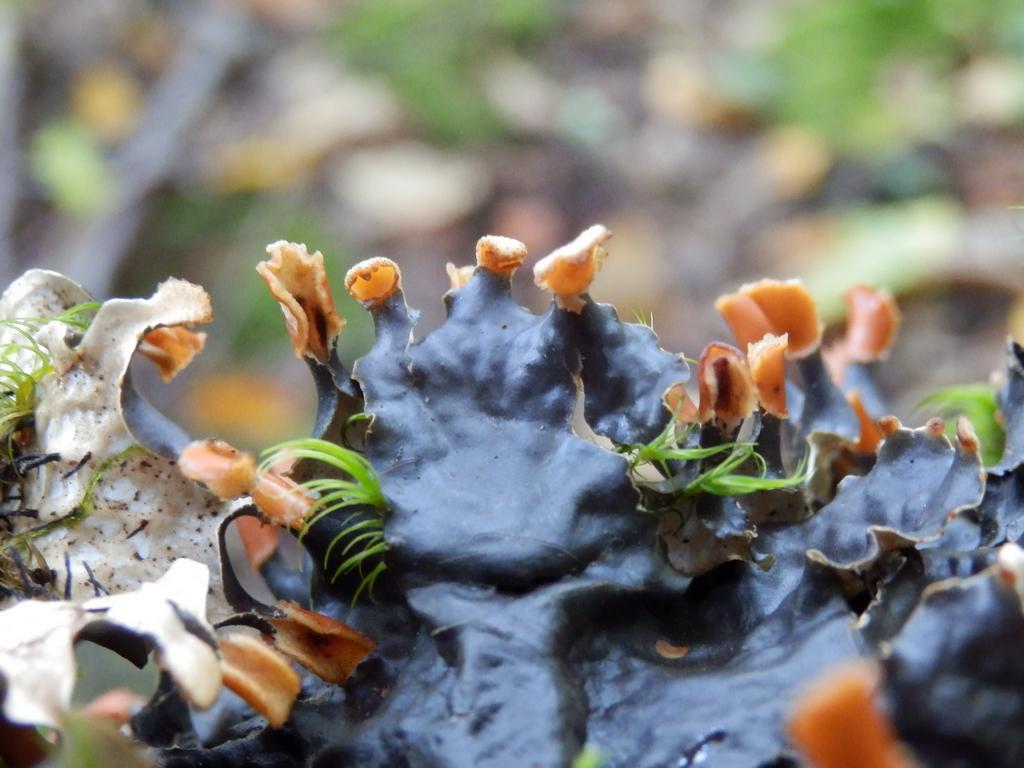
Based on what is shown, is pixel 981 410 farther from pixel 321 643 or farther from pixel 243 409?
pixel 243 409

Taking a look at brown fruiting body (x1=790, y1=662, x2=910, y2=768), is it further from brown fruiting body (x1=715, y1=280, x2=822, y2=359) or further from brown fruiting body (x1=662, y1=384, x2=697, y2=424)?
brown fruiting body (x1=715, y1=280, x2=822, y2=359)

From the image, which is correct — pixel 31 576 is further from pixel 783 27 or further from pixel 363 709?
pixel 783 27

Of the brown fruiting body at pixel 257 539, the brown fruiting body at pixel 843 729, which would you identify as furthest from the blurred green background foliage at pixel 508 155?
the brown fruiting body at pixel 843 729

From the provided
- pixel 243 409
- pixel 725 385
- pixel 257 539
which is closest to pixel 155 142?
pixel 243 409

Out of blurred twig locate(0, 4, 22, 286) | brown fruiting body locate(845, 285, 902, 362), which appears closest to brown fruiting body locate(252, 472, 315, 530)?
brown fruiting body locate(845, 285, 902, 362)

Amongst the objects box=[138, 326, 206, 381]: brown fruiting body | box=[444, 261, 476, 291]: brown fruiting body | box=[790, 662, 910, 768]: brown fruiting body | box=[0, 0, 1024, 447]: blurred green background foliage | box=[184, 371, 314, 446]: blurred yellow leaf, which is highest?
box=[444, 261, 476, 291]: brown fruiting body
